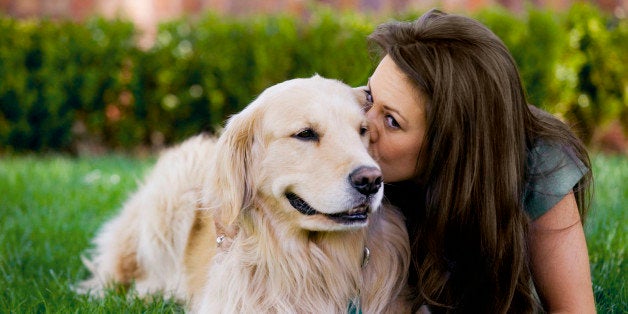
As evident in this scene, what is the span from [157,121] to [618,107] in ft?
16.1

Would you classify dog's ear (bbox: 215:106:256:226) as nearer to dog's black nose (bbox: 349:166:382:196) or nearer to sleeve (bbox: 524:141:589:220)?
dog's black nose (bbox: 349:166:382:196)

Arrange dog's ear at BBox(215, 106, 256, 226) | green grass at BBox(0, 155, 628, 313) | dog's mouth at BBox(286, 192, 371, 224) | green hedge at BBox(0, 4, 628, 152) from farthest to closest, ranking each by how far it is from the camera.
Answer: green hedge at BBox(0, 4, 628, 152), green grass at BBox(0, 155, 628, 313), dog's ear at BBox(215, 106, 256, 226), dog's mouth at BBox(286, 192, 371, 224)

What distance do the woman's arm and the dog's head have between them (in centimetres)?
72

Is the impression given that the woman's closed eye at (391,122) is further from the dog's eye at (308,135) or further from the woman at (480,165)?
the dog's eye at (308,135)

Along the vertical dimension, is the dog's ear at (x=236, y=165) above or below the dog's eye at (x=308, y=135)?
below

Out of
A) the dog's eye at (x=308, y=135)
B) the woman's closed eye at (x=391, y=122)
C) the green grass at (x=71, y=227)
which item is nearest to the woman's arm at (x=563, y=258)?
the green grass at (x=71, y=227)

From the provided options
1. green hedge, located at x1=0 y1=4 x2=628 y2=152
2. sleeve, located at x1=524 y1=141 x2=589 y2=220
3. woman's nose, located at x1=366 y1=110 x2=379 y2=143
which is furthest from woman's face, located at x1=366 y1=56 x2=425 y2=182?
green hedge, located at x1=0 y1=4 x2=628 y2=152

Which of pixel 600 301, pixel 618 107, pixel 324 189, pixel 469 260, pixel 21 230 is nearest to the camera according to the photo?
pixel 324 189

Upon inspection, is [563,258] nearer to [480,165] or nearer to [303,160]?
[480,165]

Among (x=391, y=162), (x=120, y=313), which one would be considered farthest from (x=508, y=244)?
(x=120, y=313)

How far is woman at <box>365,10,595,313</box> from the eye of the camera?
2.78 metres

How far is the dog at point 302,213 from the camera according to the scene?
263 centimetres

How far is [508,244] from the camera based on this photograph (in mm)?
2838

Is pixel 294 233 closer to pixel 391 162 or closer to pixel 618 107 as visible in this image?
pixel 391 162
